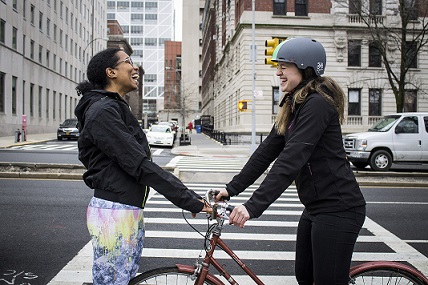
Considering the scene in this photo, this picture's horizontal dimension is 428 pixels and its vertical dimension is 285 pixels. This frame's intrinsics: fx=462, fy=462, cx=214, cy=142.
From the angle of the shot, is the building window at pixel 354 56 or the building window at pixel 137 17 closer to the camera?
the building window at pixel 354 56

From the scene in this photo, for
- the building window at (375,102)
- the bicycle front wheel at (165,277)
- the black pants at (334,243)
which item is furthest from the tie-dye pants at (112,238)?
the building window at (375,102)

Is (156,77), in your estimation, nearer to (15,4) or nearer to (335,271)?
(15,4)

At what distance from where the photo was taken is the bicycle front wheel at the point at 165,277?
294 centimetres

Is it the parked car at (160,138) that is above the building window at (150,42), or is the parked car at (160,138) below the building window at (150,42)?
below

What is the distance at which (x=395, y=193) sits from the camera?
12.1 meters

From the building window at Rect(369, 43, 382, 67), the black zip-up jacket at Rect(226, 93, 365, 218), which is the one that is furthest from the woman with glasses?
the building window at Rect(369, 43, 382, 67)

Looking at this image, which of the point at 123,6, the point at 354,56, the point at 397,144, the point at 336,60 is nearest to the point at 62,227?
the point at 397,144

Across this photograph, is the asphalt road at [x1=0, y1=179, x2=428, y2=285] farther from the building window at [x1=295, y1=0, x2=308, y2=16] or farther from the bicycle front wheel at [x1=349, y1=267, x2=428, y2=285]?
the building window at [x1=295, y1=0, x2=308, y2=16]

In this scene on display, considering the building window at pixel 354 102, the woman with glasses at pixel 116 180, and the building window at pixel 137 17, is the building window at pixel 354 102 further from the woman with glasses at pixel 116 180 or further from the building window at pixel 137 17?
the building window at pixel 137 17

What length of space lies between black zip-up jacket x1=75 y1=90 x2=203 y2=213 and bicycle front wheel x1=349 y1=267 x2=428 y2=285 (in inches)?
50.9

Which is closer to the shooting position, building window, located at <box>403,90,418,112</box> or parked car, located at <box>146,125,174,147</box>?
parked car, located at <box>146,125,174,147</box>

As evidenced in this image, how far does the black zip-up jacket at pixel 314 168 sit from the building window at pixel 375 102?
1446 inches

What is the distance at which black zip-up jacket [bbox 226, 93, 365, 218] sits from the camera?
2855mm

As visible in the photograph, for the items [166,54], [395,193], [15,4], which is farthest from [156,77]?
[395,193]
